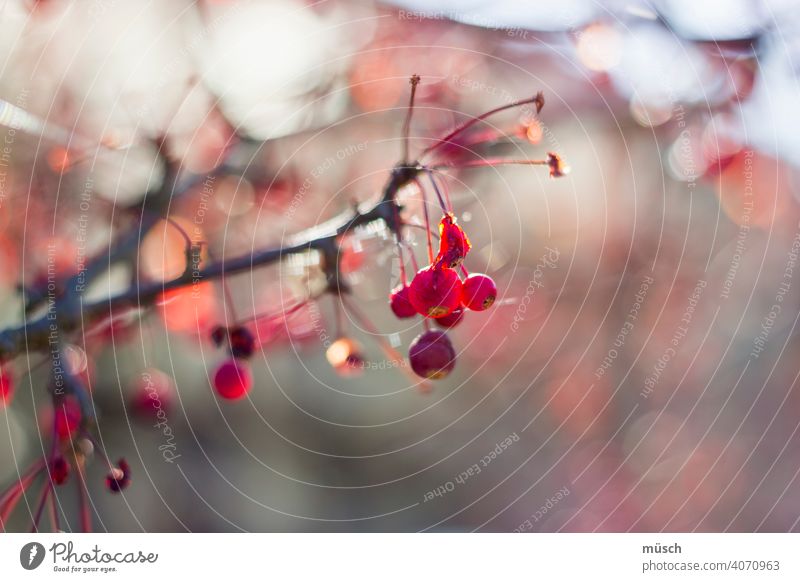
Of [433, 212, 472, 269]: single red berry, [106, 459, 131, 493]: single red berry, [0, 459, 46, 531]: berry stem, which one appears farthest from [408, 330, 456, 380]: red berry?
[0, 459, 46, 531]: berry stem

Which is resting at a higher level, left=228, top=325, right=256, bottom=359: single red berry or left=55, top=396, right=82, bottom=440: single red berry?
left=228, top=325, right=256, bottom=359: single red berry

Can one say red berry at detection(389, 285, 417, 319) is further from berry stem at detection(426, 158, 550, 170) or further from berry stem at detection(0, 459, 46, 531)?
berry stem at detection(0, 459, 46, 531)

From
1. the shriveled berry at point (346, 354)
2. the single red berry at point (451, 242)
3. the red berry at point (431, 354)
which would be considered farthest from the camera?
the shriveled berry at point (346, 354)

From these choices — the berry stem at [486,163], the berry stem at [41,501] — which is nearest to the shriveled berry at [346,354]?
the berry stem at [486,163]

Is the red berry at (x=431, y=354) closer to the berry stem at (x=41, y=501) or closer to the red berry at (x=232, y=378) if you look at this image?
the red berry at (x=232, y=378)

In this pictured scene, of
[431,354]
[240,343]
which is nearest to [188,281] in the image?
[240,343]
